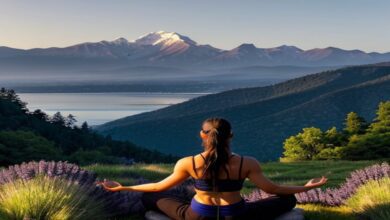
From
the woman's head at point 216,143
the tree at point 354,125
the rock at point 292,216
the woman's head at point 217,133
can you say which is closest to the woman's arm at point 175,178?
the woman's head at point 216,143

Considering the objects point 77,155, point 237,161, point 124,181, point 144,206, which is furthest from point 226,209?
point 77,155

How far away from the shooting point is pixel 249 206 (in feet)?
27.4

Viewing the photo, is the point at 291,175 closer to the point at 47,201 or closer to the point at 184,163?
the point at 184,163

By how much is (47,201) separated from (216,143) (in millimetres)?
2619

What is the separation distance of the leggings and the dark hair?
107 cm

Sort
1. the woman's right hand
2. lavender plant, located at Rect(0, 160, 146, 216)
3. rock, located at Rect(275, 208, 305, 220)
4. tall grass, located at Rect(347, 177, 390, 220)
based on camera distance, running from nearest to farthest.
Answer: the woman's right hand → rock, located at Rect(275, 208, 305, 220) → tall grass, located at Rect(347, 177, 390, 220) → lavender plant, located at Rect(0, 160, 146, 216)

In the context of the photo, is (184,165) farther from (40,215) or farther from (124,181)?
(124,181)

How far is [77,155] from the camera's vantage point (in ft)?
310

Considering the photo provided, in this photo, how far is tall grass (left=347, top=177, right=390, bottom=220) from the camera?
28.2ft

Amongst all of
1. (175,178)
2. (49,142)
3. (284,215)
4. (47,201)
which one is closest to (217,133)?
(175,178)

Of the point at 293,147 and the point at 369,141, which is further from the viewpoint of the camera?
the point at 293,147

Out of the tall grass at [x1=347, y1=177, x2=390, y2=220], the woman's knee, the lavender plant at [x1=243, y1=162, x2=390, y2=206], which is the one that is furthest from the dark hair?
the lavender plant at [x1=243, y1=162, x2=390, y2=206]

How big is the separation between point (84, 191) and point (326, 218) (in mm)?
4052

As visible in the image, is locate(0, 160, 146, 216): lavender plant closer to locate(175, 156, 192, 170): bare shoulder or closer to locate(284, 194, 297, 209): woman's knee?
locate(175, 156, 192, 170): bare shoulder
